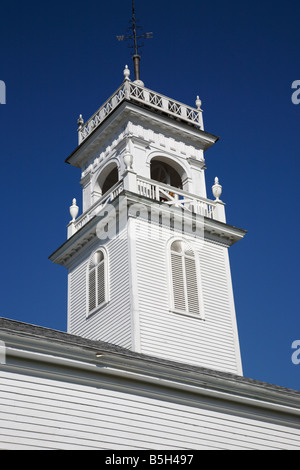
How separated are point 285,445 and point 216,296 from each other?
27.8ft

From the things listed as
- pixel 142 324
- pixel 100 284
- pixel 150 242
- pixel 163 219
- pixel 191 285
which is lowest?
pixel 142 324

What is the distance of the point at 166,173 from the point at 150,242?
6.08 m

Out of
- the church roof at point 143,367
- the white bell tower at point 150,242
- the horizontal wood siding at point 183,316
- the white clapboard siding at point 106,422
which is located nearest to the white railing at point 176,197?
the white bell tower at point 150,242

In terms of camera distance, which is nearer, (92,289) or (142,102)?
(92,289)

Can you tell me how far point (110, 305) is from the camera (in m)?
22.8

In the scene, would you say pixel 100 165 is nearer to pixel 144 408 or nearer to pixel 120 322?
pixel 120 322

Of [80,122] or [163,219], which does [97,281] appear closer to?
[163,219]

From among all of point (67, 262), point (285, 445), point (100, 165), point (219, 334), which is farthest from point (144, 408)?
point (100, 165)

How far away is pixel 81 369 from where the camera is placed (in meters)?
13.4

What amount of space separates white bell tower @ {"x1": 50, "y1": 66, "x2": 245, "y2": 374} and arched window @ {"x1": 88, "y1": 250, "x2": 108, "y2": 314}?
39mm

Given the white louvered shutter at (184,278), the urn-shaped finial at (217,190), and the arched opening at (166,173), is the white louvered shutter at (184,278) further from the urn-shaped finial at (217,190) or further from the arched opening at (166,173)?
the arched opening at (166,173)

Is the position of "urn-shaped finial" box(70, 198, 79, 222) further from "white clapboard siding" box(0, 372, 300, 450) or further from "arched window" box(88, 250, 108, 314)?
"white clapboard siding" box(0, 372, 300, 450)

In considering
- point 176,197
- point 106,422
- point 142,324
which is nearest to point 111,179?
point 176,197

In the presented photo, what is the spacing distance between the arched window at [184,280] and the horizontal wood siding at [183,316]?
0.87ft
